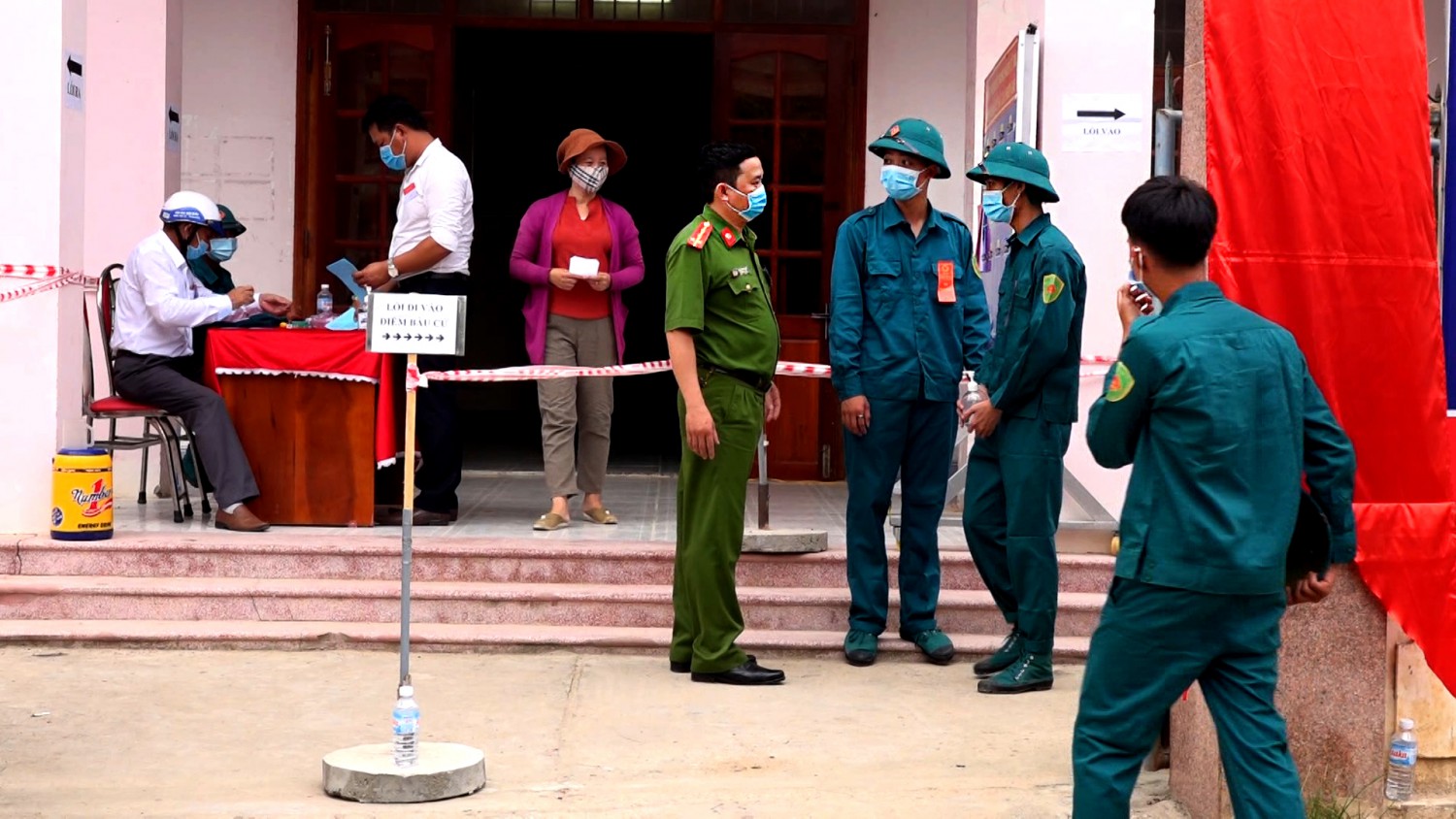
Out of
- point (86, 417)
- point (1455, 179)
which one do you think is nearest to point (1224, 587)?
point (1455, 179)

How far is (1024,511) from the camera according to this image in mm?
5738

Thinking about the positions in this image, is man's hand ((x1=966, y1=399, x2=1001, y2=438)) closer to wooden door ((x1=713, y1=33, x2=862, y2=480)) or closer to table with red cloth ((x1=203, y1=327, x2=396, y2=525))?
table with red cloth ((x1=203, y1=327, x2=396, y2=525))

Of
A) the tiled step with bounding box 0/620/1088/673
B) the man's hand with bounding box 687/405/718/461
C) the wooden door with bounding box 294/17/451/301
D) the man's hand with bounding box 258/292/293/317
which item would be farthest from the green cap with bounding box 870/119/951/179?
the wooden door with bounding box 294/17/451/301

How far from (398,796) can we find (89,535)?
306cm

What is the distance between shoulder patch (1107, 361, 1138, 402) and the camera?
3.40 meters

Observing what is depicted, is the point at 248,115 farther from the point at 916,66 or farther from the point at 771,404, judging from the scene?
the point at 771,404

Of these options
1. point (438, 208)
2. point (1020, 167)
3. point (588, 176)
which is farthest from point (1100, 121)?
point (438, 208)

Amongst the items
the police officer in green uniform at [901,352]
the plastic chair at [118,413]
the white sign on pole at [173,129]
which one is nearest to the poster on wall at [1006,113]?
the police officer in green uniform at [901,352]

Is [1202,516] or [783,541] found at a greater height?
[1202,516]

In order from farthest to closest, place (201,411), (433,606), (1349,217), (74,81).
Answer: (201,411) → (74,81) → (433,606) → (1349,217)

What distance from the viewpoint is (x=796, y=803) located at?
458cm

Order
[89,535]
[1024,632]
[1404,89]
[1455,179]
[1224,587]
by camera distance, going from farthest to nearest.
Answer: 1. [89,535]
2. [1024,632]
3. [1455,179]
4. [1404,89]
5. [1224,587]

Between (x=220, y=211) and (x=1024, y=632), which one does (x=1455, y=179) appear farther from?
(x=220, y=211)

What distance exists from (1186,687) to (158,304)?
17.9 feet
